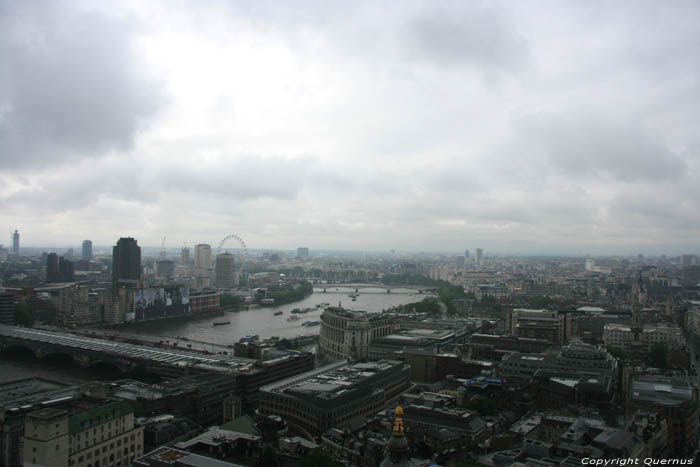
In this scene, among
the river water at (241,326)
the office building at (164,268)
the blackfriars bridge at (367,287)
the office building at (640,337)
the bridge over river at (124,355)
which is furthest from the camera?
the office building at (164,268)

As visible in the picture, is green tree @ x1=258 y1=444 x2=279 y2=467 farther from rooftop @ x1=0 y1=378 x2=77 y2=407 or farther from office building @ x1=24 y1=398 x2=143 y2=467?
rooftop @ x1=0 y1=378 x2=77 y2=407

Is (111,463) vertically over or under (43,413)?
under

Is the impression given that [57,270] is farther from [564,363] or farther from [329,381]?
[564,363]

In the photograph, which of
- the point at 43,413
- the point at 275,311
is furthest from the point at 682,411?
the point at 275,311

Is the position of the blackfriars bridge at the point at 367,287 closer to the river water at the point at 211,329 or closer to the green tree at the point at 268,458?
the river water at the point at 211,329

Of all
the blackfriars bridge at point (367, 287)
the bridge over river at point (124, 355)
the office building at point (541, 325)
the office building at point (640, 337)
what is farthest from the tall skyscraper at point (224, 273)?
the office building at point (640, 337)

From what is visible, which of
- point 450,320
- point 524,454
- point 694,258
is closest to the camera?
point 524,454

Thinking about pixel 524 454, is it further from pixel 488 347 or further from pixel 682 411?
pixel 488 347
